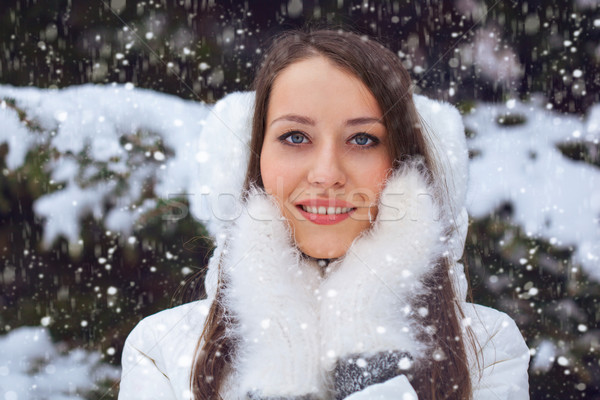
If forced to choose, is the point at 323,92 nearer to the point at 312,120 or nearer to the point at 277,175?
the point at 312,120

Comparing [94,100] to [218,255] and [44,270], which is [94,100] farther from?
[218,255]

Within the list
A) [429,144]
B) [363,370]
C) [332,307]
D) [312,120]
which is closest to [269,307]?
[332,307]

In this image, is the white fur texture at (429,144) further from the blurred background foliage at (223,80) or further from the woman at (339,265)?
the blurred background foliage at (223,80)

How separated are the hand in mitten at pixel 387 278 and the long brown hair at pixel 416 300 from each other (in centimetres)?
9

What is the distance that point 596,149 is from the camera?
7.79ft

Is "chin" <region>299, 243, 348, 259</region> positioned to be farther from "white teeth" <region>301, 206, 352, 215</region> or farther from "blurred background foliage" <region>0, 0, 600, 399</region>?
"blurred background foliage" <region>0, 0, 600, 399</region>

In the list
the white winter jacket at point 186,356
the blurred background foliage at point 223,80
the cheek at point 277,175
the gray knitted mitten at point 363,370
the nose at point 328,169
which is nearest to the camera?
the gray knitted mitten at point 363,370

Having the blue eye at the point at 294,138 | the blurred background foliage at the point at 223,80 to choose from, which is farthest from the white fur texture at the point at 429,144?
the blurred background foliage at the point at 223,80

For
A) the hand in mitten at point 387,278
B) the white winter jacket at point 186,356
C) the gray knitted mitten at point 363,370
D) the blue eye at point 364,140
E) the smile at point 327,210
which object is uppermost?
the blue eye at point 364,140

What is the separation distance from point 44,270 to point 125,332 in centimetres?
56

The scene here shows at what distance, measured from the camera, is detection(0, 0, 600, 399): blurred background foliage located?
2.40 metres

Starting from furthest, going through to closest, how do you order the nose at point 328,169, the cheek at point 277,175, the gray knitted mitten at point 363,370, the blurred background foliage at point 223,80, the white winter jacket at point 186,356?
the blurred background foliage at point 223,80 → the white winter jacket at point 186,356 → the cheek at point 277,175 → the nose at point 328,169 → the gray knitted mitten at point 363,370

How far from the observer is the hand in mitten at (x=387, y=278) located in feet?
4.53

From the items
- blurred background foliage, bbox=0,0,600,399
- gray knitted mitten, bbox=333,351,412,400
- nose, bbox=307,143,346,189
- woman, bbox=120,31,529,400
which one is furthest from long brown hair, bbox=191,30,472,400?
blurred background foliage, bbox=0,0,600,399
